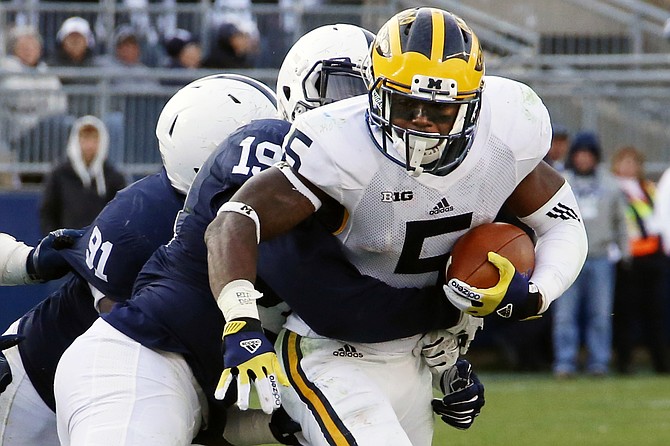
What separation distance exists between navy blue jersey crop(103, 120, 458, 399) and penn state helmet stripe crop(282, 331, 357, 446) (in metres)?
0.13

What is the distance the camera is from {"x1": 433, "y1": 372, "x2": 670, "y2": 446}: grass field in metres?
7.09

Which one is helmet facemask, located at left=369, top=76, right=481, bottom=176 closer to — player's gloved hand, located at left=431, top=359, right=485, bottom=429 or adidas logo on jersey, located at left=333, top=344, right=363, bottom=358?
adidas logo on jersey, located at left=333, top=344, right=363, bottom=358

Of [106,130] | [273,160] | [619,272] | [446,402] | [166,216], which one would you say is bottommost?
[619,272]

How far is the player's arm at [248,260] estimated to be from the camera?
131 inches

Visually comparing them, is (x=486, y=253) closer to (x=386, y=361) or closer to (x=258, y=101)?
(x=386, y=361)

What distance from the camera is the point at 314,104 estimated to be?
14.3 ft

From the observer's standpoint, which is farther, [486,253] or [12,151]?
[12,151]

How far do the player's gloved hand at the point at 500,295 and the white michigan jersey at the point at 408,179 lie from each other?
17 centimetres

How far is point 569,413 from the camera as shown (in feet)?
26.4

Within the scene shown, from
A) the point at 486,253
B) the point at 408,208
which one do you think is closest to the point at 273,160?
the point at 408,208

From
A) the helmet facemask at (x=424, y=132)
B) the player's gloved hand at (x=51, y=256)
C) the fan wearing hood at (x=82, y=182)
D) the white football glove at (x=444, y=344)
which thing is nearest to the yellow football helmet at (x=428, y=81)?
the helmet facemask at (x=424, y=132)

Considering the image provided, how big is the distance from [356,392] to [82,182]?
5.89 meters

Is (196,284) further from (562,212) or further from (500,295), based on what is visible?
(562,212)

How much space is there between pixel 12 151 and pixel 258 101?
6204 millimetres
